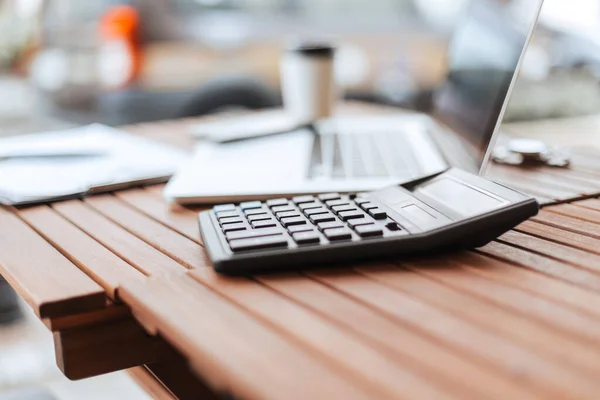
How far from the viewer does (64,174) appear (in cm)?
81

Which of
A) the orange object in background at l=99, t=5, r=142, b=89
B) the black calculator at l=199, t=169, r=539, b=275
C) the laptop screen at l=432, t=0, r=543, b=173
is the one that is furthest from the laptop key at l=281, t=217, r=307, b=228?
the orange object in background at l=99, t=5, r=142, b=89

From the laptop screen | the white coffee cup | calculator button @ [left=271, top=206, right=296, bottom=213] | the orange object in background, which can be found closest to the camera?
calculator button @ [left=271, top=206, right=296, bottom=213]

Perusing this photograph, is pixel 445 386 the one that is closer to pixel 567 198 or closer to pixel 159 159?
pixel 567 198

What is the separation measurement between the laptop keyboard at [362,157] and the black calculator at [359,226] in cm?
15

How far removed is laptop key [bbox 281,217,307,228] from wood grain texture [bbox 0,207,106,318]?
15 cm

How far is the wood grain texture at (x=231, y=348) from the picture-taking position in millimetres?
337

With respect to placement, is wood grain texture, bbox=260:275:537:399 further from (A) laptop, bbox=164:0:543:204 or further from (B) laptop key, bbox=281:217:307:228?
(A) laptop, bbox=164:0:543:204

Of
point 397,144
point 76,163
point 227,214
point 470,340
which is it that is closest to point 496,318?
point 470,340

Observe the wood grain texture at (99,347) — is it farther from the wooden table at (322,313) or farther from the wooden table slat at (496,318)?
the wooden table slat at (496,318)

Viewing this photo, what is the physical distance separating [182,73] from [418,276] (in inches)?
72.8

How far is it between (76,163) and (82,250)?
0.32 meters

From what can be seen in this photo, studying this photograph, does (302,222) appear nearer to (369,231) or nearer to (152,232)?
(369,231)

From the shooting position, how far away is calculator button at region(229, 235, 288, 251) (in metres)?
0.48

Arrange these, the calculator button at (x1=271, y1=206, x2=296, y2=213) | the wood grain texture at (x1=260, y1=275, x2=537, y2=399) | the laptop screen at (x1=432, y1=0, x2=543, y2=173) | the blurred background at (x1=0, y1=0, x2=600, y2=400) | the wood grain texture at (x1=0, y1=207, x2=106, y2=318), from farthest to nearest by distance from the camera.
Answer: the blurred background at (x1=0, y1=0, x2=600, y2=400)
the laptop screen at (x1=432, y1=0, x2=543, y2=173)
the calculator button at (x1=271, y1=206, x2=296, y2=213)
the wood grain texture at (x1=0, y1=207, x2=106, y2=318)
the wood grain texture at (x1=260, y1=275, x2=537, y2=399)
